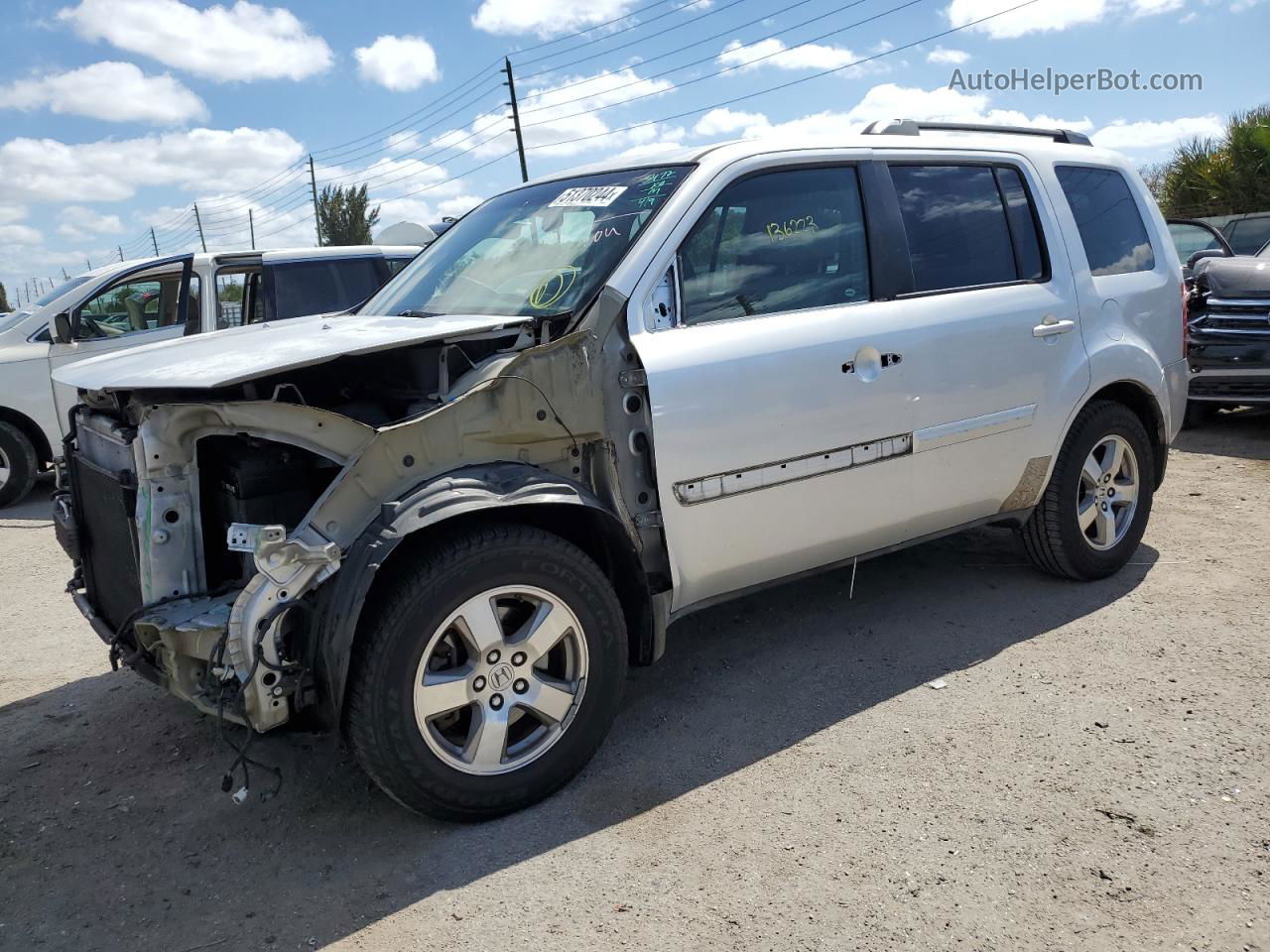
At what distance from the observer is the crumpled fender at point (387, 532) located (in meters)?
2.65

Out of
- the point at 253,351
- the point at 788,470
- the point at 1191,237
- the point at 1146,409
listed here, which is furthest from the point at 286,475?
the point at 1191,237

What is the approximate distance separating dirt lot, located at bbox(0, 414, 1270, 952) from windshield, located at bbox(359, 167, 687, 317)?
1.59 meters

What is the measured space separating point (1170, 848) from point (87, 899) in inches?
118

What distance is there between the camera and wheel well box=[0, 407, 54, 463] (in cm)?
808

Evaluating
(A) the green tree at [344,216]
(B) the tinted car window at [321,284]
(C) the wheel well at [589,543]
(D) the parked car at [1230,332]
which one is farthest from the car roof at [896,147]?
(A) the green tree at [344,216]

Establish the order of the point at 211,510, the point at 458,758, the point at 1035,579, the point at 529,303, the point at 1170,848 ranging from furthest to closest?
the point at 1035,579 < the point at 529,303 < the point at 211,510 < the point at 458,758 < the point at 1170,848

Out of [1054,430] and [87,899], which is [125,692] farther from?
[1054,430]

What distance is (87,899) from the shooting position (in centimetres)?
272

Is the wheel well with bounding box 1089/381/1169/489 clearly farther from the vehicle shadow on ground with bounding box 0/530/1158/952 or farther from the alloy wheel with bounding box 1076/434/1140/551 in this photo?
the vehicle shadow on ground with bounding box 0/530/1158/952

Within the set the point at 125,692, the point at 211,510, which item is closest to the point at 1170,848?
the point at 211,510

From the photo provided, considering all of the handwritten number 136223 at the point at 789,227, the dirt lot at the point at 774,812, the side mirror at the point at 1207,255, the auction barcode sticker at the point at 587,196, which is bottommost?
the dirt lot at the point at 774,812

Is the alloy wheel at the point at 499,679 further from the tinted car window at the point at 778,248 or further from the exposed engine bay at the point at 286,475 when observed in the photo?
the tinted car window at the point at 778,248

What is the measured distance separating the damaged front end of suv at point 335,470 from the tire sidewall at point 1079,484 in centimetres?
222

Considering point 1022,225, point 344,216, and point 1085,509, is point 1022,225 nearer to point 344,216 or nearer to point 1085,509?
point 1085,509
